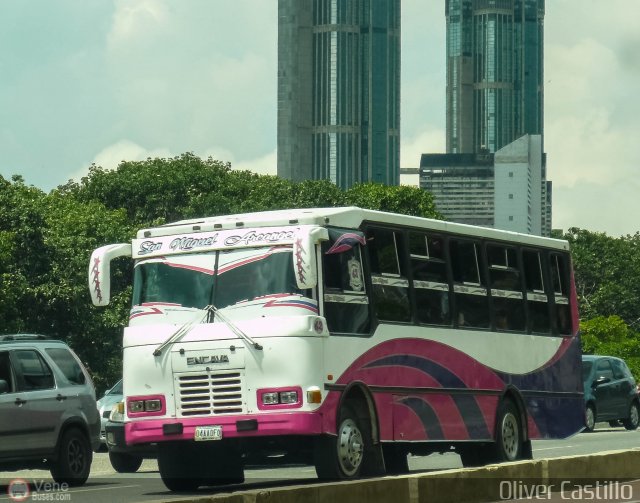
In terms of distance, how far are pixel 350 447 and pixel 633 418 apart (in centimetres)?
2092

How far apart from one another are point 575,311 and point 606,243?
104 metres

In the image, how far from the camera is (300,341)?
57.4 feet

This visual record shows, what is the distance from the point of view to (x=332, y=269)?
18156 mm

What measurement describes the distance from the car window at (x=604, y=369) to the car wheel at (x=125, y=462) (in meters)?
14.6

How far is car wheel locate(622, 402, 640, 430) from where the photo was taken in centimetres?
3762

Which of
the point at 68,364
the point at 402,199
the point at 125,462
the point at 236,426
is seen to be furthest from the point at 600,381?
the point at 402,199

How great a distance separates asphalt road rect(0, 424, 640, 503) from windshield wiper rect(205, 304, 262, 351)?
62.1 inches

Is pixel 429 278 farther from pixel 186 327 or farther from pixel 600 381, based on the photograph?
pixel 600 381

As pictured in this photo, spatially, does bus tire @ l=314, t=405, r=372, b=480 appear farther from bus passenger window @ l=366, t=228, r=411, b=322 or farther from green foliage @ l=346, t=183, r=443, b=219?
green foliage @ l=346, t=183, r=443, b=219

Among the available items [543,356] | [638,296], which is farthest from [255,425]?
[638,296]

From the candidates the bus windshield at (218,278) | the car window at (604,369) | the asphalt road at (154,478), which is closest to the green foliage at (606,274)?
the car window at (604,369)

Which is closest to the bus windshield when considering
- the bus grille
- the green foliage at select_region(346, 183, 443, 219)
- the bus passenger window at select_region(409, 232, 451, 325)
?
the bus grille

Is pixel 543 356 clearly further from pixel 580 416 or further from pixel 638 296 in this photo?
pixel 638 296

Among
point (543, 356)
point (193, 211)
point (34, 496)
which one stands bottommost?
point (34, 496)
